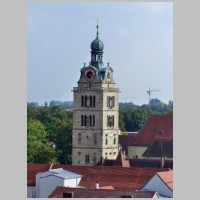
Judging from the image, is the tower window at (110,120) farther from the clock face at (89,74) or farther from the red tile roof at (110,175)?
the red tile roof at (110,175)

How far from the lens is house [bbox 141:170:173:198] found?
44025mm

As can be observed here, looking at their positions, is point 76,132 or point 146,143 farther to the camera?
point 146,143

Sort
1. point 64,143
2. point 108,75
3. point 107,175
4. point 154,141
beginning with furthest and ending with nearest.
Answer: point 64,143
point 154,141
point 108,75
point 107,175

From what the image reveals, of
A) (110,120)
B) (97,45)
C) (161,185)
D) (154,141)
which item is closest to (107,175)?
(161,185)

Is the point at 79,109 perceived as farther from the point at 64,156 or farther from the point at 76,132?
the point at 64,156

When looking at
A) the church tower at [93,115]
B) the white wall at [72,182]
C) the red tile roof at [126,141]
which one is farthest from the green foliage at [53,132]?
the white wall at [72,182]

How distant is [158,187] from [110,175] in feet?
26.0

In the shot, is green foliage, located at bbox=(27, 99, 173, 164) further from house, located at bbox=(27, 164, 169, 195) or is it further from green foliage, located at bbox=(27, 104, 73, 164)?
house, located at bbox=(27, 164, 169, 195)

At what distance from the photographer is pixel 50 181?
47031 mm

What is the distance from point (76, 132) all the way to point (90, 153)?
137 cm

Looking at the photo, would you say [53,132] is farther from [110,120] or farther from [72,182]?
[72,182]

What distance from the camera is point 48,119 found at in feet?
287

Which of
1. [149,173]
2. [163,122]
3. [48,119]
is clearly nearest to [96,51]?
[163,122]

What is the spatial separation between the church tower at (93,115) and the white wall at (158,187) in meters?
16.2
